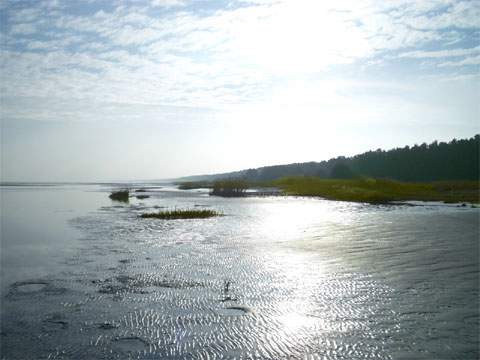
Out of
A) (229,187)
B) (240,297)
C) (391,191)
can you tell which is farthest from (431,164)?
(240,297)

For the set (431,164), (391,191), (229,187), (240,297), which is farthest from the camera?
(431,164)

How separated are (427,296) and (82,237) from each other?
1953cm

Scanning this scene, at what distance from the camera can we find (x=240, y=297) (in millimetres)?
11484

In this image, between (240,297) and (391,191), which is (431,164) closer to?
(391,191)

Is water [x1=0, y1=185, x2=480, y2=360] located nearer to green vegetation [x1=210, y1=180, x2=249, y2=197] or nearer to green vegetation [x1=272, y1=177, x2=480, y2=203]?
green vegetation [x1=272, y1=177, x2=480, y2=203]

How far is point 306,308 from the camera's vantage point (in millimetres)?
10406

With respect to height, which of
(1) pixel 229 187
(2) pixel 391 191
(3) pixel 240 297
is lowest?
(3) pixel 240 297

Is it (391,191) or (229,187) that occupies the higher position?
(229,187)

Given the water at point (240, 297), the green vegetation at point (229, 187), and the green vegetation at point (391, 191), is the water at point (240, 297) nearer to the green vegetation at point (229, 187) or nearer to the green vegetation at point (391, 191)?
the green vegetation at point (391, 191)

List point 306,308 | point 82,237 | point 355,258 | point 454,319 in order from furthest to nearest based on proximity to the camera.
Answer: point 82,237, point 355,258, point 306,308, point 454,319

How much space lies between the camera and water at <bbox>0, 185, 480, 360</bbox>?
26.5 feet

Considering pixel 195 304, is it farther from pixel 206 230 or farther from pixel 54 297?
pixel 206 230

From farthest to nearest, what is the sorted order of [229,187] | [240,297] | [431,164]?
1. [431,164]
2. [229,187]
3. [240,297]

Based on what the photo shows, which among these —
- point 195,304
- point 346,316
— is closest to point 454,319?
point 346,316
